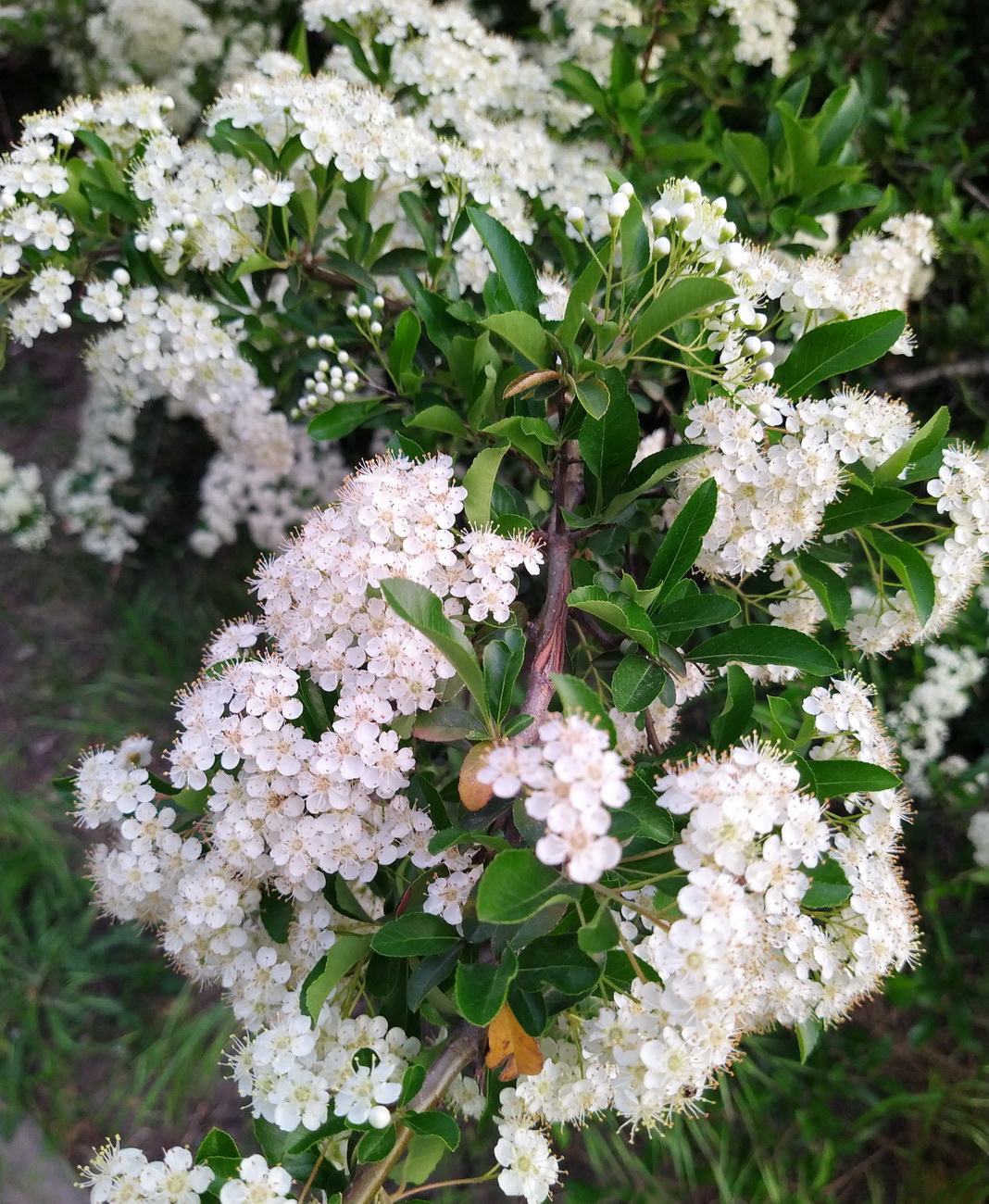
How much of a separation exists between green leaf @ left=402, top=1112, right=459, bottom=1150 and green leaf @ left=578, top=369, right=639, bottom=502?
859 millimetres

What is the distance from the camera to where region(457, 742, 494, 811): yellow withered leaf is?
1000 mm

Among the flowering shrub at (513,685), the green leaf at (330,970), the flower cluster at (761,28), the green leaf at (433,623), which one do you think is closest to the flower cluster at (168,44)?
the flowering shrub at (513,685)

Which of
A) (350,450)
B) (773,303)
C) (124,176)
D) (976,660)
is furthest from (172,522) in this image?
(976,660)

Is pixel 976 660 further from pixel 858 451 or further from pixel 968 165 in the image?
pixel 858 451

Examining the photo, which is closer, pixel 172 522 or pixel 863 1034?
pixel 863 1034

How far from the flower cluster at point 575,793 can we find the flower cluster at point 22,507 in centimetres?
283

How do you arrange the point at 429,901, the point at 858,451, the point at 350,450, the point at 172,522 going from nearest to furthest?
the point at 429,901 < the point at 858,451 < the point at 350,450 < the point at 172,522

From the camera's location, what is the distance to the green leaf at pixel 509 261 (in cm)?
124

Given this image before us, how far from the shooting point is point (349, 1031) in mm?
1104

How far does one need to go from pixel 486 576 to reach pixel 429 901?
43cm

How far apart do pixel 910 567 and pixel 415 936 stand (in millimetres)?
916

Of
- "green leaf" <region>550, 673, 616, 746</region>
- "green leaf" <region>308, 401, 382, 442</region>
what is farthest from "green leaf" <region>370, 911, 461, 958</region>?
"green leaf" <region>308, 401, 382, 442</region>

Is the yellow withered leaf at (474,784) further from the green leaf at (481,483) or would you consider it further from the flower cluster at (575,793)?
the green leaf at (481,483)

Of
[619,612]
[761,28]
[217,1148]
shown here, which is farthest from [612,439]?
[761,28]
